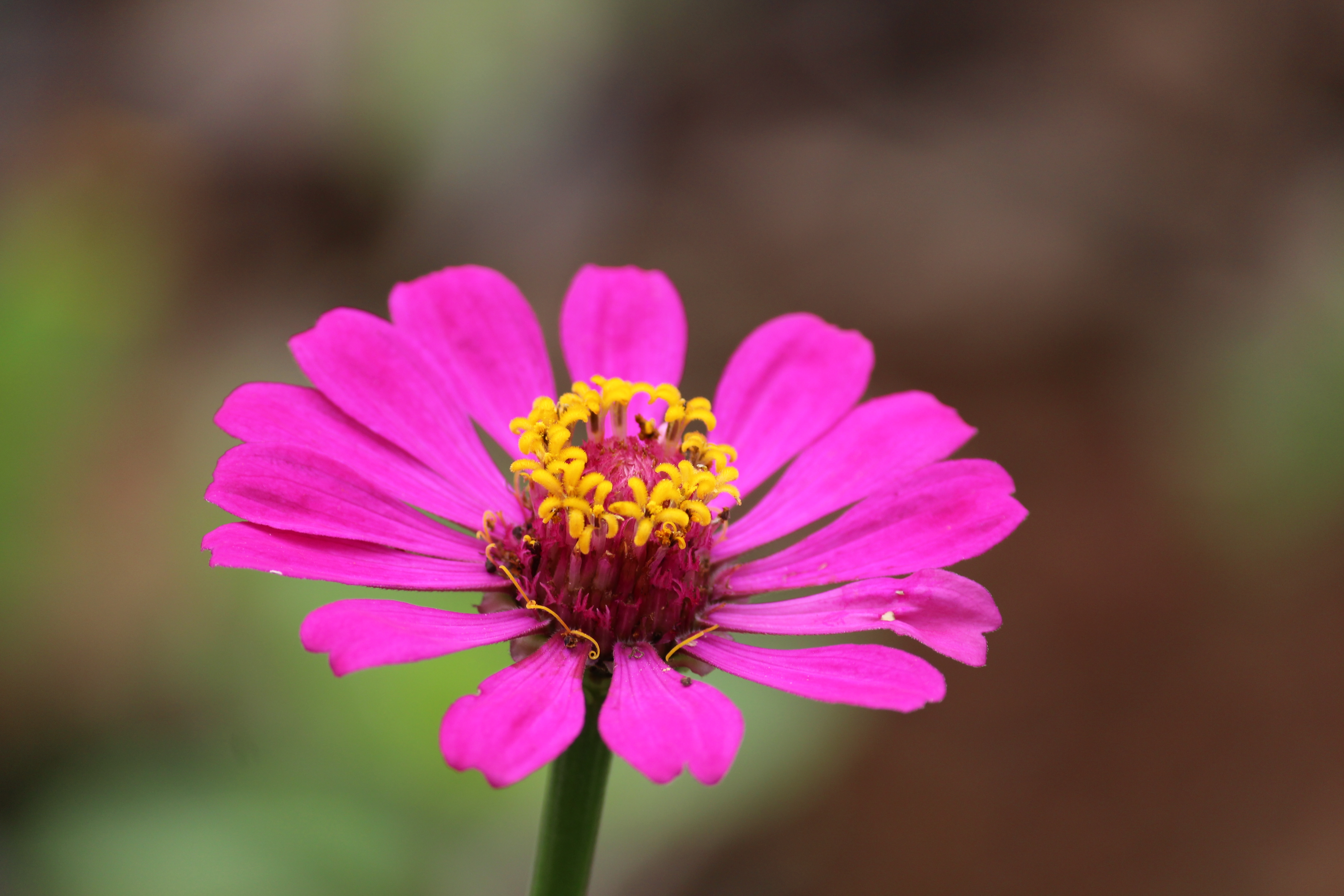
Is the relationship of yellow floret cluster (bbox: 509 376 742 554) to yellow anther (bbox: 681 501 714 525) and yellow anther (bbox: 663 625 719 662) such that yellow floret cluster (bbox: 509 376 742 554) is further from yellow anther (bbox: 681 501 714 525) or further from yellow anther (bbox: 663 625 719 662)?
yellow anther (bbox: 663 625 719 662)

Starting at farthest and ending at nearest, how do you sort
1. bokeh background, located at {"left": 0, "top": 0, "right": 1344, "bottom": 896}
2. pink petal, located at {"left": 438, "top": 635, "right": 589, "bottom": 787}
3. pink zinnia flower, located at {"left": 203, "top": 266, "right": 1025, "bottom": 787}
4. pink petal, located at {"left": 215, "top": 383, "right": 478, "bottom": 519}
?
bokeh background, located at {"left": 0, "top": 0, "right": 1344, "bottom": 896}, pink petal, located at {"left": 215, "top": 383, "right": 478, "bottom": 519}, pink zinnia flower, located at {"left": 203, "top": 266, "right": 1025, "bottom": 787}, pink petal, located at {"left": 438, "top": 635, "right": 589, "bottom": 787}

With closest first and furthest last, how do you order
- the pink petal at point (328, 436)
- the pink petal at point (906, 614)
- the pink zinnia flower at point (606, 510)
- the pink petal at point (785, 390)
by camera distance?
the pink zinnia flower at point (606, 510)
the pink petal at point (906, 614)
the pink petal at point (328, 436)
the pink petal at point (785, 390)

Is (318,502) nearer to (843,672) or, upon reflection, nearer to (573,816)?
(573,816)

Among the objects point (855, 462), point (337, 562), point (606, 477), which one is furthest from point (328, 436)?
point (855, 462)

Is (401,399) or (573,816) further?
(401,399)

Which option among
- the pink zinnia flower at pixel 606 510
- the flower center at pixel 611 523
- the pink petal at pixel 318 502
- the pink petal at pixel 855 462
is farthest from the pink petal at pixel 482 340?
the pink petal at pixel 855 462

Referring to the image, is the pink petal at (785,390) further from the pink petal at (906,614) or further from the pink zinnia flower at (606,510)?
the pink petal at (906,614)

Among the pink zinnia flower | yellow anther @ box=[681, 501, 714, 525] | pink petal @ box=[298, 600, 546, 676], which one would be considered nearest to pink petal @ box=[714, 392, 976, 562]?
the pink zinnia flower

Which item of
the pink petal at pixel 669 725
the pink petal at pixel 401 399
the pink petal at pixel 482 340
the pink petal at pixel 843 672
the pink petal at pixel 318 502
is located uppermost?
the pink petal at pixel 482 340
